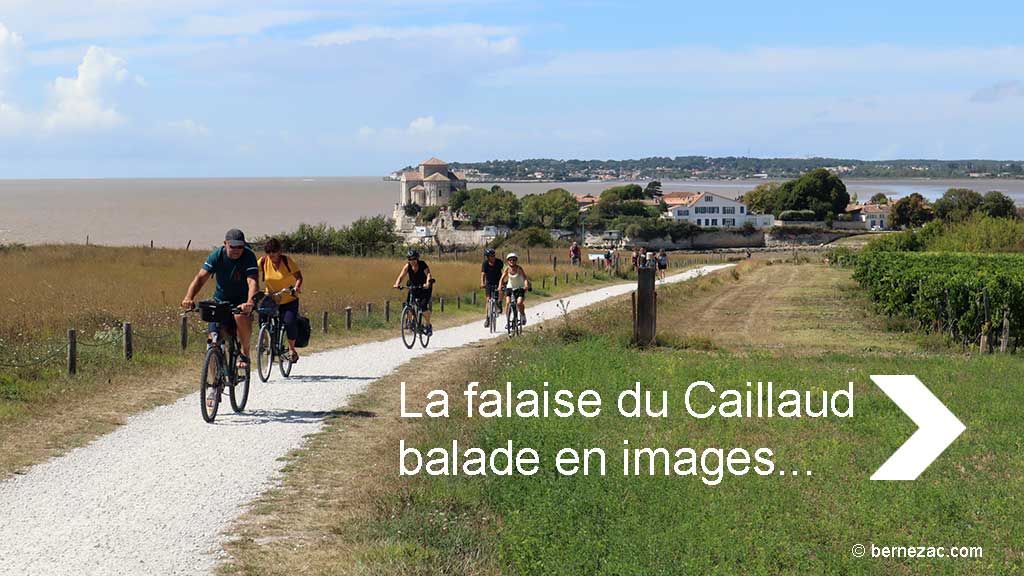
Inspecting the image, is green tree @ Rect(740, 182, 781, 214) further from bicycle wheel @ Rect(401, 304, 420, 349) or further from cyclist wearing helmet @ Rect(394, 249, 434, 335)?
bicycle wheel @ Rect(401, 304, 420, 349)

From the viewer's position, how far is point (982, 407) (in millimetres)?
13977

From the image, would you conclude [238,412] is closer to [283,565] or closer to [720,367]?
[283,565]

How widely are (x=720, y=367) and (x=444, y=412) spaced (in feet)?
19.1

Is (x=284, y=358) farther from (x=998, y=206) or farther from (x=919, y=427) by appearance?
(x=998, y=206)

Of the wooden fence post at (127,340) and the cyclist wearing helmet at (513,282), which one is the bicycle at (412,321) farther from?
the wooden fence post at (127,340)

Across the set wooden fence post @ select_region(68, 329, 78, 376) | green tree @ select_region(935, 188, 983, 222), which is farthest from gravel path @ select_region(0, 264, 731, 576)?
green tree @ select_region(935, 188, 983, 222)

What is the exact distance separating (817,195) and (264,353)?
558 ft

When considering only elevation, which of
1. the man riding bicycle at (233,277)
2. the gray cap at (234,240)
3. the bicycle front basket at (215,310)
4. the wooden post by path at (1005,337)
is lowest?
the wooden post by path at (1005,337)

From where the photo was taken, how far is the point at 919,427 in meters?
12.8

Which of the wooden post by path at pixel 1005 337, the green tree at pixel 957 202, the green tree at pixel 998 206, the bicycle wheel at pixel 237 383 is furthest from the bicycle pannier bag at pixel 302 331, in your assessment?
the green tree at pixel 957 202

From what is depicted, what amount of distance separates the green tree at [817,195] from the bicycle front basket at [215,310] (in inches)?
6667

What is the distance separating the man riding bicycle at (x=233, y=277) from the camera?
11.9 meters

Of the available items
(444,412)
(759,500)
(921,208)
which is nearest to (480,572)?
(759,500)

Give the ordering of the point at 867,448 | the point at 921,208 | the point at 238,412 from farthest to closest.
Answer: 1. the point at 921,208
2. the point at 238,412
3. the point at 867,448
